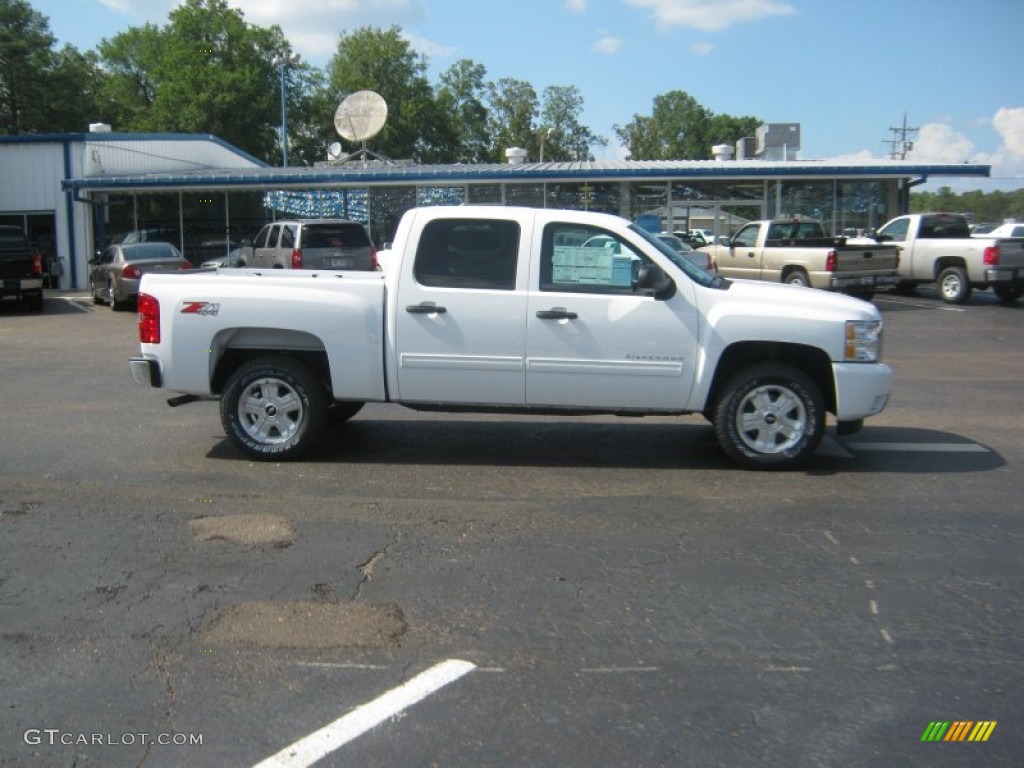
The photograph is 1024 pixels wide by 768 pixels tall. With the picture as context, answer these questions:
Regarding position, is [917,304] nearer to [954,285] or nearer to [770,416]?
[954,285]

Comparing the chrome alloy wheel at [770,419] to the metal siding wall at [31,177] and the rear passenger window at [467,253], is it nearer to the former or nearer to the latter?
the rear passenger window at [467,253]

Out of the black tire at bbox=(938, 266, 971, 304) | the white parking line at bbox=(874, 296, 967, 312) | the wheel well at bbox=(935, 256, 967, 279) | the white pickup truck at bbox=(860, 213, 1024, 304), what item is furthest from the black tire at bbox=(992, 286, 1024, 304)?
the white parking line at bbox=(874, 296, 967, 312)

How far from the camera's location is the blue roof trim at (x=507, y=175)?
92.4ft

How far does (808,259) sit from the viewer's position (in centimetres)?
2103

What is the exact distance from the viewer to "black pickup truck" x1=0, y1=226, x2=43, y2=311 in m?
21.2

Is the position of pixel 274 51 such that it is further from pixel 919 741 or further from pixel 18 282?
pixel 919 741

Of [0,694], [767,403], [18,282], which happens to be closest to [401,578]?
[0,694]

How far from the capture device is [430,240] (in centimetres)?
734

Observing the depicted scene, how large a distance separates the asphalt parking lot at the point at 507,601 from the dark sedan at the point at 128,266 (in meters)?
13.3

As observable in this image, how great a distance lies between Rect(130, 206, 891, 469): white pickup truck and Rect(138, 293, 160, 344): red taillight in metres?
0.01

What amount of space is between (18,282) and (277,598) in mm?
19350

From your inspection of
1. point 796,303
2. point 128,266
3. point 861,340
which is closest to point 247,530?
point 796,303

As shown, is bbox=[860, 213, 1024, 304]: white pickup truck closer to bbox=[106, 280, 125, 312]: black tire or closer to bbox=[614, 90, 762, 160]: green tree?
bbox=[106, 280, 125, 312]: black tire

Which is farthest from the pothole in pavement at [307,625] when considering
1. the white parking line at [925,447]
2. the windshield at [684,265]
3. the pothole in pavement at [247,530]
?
the white parking line at [925,447]
